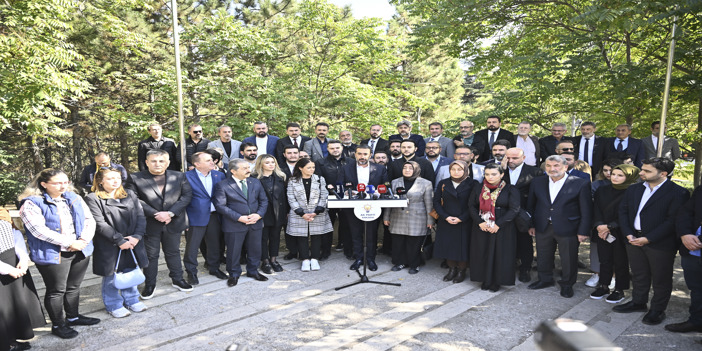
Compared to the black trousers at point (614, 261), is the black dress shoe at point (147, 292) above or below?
below

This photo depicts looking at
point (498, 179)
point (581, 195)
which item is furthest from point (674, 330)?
point (498, 179)

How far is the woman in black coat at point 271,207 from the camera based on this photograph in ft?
20.1

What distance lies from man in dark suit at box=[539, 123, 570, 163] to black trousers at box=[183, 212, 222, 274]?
21.3 feet

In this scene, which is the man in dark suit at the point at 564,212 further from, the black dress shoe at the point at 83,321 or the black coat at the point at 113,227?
the black dress shoe at the point at 83,321

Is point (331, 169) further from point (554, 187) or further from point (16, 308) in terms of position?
point (16, 308)

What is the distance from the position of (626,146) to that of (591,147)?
587mm

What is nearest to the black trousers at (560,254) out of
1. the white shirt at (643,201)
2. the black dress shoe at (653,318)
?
the white shirt at (643,201)

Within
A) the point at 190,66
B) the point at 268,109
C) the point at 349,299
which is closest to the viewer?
the point at 349,299

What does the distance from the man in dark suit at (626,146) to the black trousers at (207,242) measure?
7281 mm

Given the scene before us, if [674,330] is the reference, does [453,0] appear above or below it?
above

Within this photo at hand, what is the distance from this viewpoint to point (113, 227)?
4.43m

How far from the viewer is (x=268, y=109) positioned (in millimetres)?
9859

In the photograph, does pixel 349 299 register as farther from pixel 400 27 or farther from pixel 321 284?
pixel 400 27

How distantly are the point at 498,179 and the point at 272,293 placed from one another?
3515 millimetres
